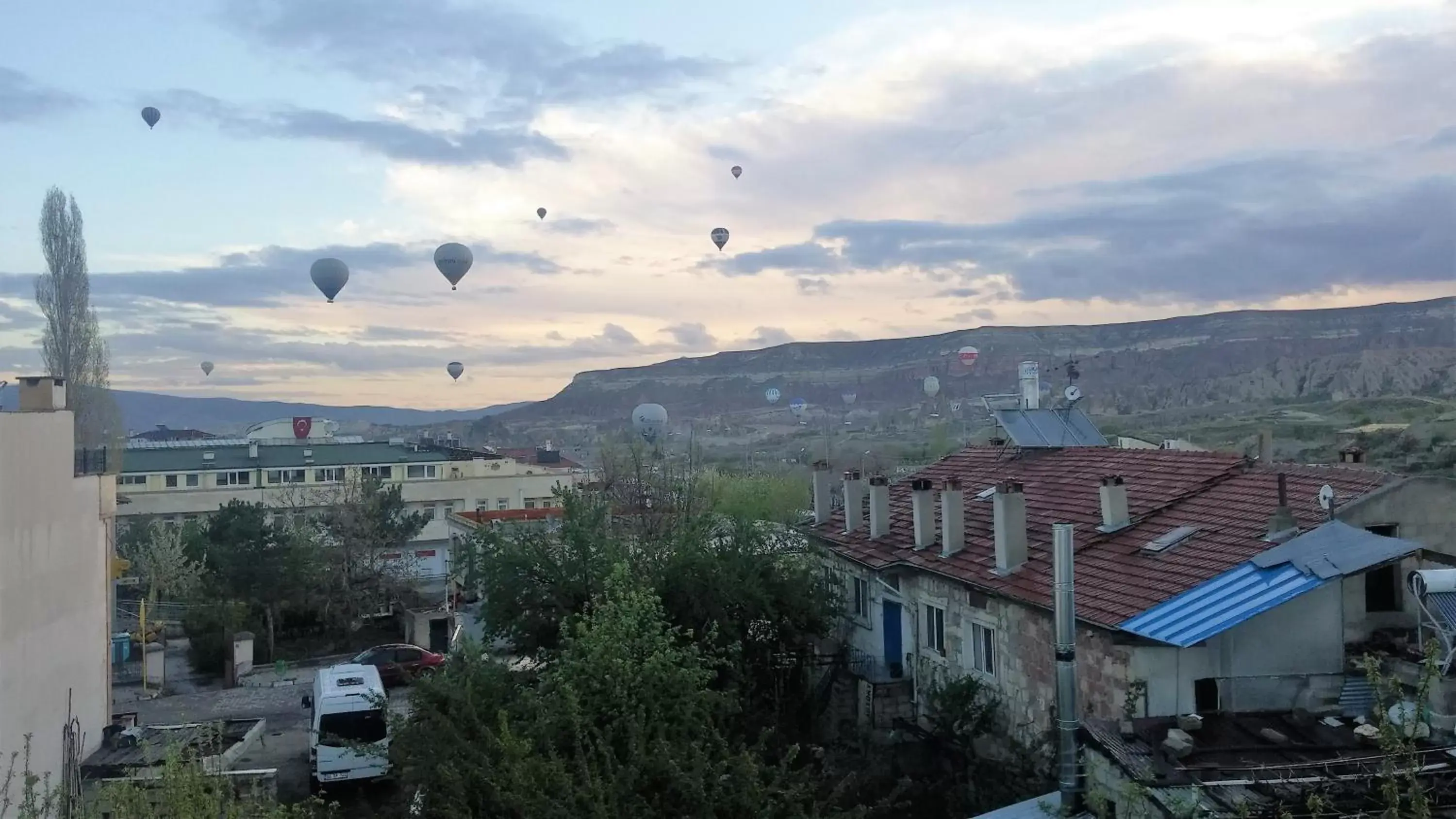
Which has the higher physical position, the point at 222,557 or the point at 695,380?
the point at 695,380

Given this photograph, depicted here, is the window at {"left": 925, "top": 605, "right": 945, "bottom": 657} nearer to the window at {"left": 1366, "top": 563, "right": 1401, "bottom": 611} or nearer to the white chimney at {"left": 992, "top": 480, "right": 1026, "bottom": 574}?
the white chimney at {"left": 992, "top": 480, "right": 1026, "bottom": 574}

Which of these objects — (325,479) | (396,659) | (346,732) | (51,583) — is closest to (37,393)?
(51,583)

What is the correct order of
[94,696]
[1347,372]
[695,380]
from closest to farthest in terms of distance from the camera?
[94,696] < [1347,372] < [695,380]

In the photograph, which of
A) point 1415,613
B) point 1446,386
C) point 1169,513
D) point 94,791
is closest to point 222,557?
point 94,791

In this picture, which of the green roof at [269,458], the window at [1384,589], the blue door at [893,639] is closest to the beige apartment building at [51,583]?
the blue door at [893,639]

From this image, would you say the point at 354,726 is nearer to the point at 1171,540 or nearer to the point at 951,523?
the point at 951,523

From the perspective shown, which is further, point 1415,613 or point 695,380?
point 695,380

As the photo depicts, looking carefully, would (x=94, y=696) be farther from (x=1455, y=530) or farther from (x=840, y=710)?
(x=1455, y=530)

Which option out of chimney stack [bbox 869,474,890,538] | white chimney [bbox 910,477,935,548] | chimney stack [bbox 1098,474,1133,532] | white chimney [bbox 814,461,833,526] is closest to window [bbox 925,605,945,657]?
white chimney [bbox 910,477,935,548]
